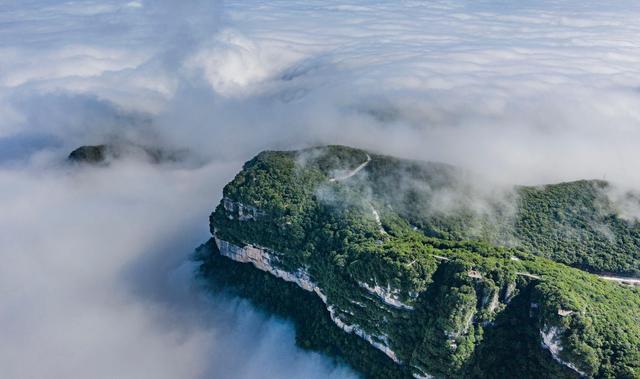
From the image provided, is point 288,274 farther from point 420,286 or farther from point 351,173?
point 420,286

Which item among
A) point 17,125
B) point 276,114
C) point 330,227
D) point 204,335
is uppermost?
point 330,227

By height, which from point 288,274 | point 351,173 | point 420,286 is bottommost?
point 288,274

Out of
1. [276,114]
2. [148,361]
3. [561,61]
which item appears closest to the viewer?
[148,361]

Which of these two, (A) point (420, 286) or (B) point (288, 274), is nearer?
(A) point (420, 286)

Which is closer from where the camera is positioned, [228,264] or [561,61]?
[228,264]

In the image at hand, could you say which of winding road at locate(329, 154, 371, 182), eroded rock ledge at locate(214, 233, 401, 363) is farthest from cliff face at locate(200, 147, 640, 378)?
winding road at locate(329, 154, 371, 182)

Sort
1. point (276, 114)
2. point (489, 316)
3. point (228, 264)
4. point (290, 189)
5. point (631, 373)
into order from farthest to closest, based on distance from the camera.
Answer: point (276, 114)
point (228, 264)
point (290, 189)
point (489, 316)
point (631, 373)

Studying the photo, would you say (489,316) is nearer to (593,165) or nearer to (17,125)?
(593,165)

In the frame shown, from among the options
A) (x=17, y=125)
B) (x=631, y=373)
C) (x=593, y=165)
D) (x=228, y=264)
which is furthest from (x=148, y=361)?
(x=17, y=125)

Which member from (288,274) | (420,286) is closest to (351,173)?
(288,274)
